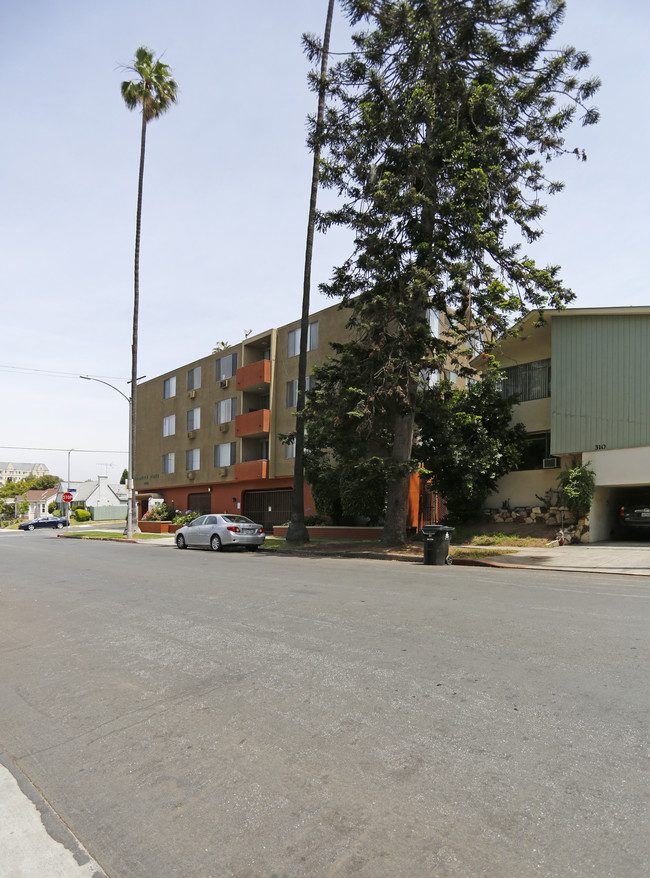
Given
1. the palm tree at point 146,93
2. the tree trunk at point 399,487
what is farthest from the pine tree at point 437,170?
the palm tree at point 146,93

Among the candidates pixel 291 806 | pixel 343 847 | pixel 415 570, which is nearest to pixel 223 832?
pixel 291 806

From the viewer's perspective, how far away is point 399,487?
67.9ft

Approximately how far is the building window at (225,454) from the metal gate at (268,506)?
7.52 feet

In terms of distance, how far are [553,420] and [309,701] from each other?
1815 centimetres

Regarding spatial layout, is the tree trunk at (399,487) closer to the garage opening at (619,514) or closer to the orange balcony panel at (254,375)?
the garage opening at (619,514)

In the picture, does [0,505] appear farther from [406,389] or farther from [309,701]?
[309,701]

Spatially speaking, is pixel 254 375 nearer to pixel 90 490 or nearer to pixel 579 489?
pixel 579 489

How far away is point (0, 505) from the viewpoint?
10794 cm

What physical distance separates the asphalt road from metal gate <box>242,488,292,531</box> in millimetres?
26777

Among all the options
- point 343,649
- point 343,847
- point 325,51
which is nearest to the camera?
point 343,847

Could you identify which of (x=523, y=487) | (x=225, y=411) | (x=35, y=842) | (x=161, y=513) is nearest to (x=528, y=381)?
(x=523, y=487)

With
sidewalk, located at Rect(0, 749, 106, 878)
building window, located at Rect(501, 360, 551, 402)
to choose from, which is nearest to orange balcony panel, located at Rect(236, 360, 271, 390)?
building window, located at Rect(501, 360, 551, 402)

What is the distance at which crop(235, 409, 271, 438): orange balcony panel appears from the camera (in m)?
35.1

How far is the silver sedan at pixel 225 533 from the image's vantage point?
919 inches
